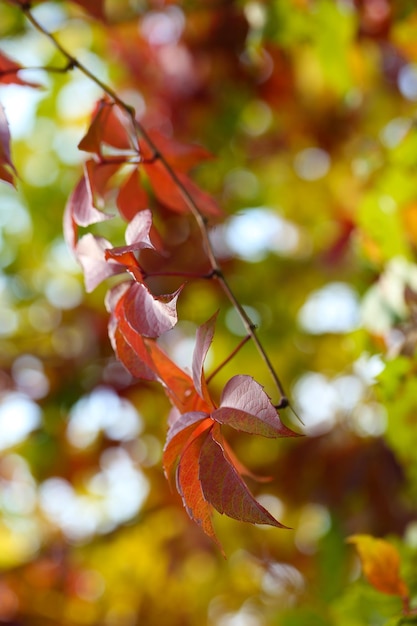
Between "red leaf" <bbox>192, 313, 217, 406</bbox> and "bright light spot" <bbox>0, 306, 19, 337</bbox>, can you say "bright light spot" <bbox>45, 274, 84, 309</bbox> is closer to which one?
"bright light spot" <bbox>0, 306, 19, 337</bbox>

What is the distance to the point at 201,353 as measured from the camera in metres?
0.51

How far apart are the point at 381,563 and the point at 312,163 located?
1.41 m

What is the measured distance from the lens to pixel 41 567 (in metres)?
1.92

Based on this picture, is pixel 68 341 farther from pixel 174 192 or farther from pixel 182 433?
pixel 182 433

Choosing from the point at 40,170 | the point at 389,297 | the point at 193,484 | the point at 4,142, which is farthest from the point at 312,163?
the point at 193,484

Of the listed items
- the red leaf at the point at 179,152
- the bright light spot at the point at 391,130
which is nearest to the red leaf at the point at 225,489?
the red leaf at the point at 179,152

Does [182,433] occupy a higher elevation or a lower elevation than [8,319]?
higher

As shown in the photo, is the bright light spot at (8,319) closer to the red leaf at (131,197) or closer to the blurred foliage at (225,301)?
the blurred foliage at (225,301)

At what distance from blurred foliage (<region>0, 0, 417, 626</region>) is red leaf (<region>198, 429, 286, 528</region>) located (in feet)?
2.67

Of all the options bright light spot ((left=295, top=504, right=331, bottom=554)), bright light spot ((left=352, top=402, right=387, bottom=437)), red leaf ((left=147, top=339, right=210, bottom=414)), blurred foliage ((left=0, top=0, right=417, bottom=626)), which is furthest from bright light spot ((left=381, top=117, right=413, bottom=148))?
red leaf ((left=147, top=339, right=210, bottom=414))

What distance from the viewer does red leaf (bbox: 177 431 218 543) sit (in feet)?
1.61

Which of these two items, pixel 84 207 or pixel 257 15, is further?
pixel 257 15

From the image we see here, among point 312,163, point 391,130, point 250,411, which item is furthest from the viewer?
point 312,163

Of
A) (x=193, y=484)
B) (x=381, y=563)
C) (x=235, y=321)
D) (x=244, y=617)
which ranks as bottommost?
(x=244, y=617)
